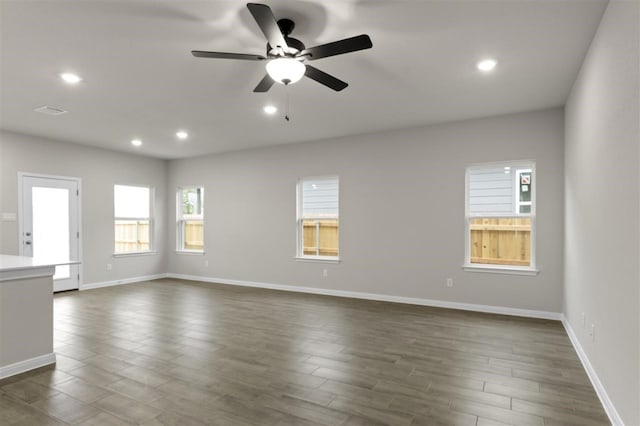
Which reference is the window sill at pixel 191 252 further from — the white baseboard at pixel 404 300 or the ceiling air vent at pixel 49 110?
the ceiling air vent at pixel 49 110

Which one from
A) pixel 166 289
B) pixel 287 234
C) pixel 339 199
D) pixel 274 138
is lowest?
pixel 166 289

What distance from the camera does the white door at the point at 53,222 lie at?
19.5 ft

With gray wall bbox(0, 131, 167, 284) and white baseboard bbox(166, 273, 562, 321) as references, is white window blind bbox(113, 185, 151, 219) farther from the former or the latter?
white baseboard bbox(166, 273, 562, 321)

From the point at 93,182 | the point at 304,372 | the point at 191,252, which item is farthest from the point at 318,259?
the point at 93,182

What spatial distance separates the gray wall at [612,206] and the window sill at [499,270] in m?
1.24

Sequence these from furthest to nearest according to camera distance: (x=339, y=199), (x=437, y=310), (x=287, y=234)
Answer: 1. (x=287, y=234)
2. (x=339, y=199)
3. (x=437, y=310)

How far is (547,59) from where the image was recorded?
3230 millimetres

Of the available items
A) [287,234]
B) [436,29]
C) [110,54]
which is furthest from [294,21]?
[287,234]

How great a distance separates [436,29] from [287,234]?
184 inches

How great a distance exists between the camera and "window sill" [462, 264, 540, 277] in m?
4.73

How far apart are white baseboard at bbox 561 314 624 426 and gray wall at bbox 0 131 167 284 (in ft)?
24.8

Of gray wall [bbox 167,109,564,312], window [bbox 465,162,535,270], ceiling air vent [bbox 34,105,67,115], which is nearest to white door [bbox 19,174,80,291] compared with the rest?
ceiling air vent [bbox 34,105,67,115]

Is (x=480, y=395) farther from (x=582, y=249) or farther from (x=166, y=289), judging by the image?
(x=166, y=289)

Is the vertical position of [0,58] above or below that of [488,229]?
above
